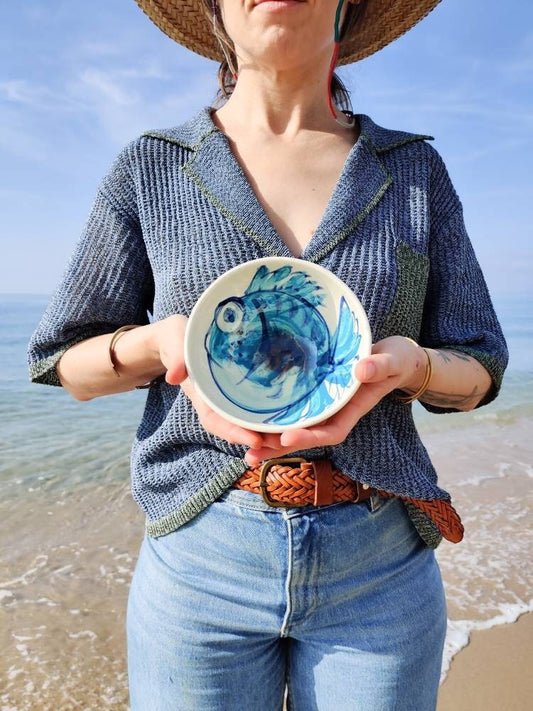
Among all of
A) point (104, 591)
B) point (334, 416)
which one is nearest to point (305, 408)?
point (334, 416)

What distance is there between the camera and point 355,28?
5.83 feet

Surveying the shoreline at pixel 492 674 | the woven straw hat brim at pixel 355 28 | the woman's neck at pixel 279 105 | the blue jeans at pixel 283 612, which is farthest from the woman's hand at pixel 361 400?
the shoreline at pixel 492 674

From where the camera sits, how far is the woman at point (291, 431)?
122cm

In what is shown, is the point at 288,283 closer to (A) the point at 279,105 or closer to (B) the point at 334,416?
(B) the point at 334,416

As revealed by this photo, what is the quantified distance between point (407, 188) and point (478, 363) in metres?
0.45

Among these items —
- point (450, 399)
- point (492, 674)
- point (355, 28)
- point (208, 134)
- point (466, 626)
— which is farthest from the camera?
point (466, 626)

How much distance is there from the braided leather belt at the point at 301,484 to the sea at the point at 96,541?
202 centimetres

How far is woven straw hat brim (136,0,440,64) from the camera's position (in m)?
1.82

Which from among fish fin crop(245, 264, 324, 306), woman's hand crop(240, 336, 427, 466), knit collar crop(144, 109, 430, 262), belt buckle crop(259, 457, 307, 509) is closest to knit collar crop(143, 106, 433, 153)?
knit collar crop(144, 109, 430, 262)

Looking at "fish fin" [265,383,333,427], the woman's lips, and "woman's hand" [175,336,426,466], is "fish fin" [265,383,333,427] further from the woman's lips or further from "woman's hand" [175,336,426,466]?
the woman's lips

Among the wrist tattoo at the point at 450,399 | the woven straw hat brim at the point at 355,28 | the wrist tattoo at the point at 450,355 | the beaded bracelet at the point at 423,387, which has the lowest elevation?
the wrist tattoo at the point at 450,399

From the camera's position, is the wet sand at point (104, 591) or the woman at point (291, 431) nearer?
the woman at point (291, 431)

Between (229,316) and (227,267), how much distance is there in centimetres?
15

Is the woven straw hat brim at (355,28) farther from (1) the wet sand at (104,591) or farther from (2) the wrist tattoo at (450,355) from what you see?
(1) the wet sand at (104,591)
